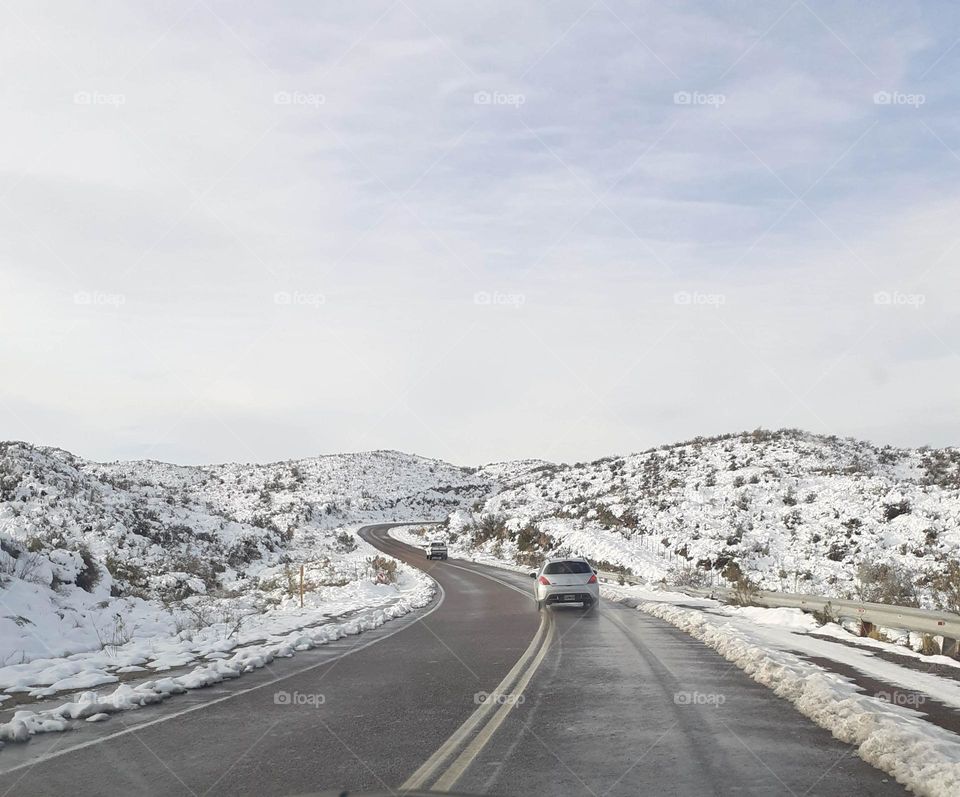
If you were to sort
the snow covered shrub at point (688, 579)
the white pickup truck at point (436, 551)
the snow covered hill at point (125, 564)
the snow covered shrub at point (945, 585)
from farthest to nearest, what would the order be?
the white pickup truck at point (436, 551), the snow covered shrub at point (688, 579), the snow covered shrub at point (945, 585), the snow covered hill at point (125, 564)

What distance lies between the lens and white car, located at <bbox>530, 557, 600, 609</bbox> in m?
21.2

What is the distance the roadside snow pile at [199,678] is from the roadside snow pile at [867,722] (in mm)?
7254

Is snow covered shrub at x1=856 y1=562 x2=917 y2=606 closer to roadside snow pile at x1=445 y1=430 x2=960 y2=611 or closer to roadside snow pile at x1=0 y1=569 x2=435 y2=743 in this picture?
roadside snow pile at x1=445 y1=430 x2=960 y2=611

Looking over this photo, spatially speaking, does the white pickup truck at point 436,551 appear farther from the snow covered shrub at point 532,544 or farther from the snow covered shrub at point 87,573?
the snow covered shrub at point 87,573

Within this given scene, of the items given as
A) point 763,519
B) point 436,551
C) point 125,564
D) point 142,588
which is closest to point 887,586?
point 142,588

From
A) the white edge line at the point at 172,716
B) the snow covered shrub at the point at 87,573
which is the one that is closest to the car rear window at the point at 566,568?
the white edge line at the point at 172,716

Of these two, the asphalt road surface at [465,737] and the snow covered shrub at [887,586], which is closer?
the asphalt road surface at [465,737]

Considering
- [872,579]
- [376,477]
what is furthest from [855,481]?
[376,477]

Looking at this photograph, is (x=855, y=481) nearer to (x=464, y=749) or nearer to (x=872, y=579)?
(x=872, y=579)

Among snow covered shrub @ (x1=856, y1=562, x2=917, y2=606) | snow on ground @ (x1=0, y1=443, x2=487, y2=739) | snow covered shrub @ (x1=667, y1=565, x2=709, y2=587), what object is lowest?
snow on ground @ (x1=0, y1=443, x2=487, y2=739)

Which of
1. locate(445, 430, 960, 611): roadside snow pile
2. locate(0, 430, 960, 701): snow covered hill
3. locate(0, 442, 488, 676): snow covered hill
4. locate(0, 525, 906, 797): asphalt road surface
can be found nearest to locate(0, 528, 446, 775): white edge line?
locate(0, 525, 906, 797): asphalt road surface

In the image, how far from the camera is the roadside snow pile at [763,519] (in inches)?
1185

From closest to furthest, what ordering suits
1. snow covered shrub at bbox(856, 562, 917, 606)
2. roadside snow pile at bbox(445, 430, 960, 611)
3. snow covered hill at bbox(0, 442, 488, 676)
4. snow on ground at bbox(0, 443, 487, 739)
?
snow on ground at bbox(0, 443, 487, 739)
snow covered hill at bbox(0, 442, 488, 676)
snow covered shrub at bbox(856, 562, 917, 606)
roadside snow pile at bbox(445, 430, 960, 611)

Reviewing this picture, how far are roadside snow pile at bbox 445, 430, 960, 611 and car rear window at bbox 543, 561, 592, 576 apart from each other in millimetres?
7269
